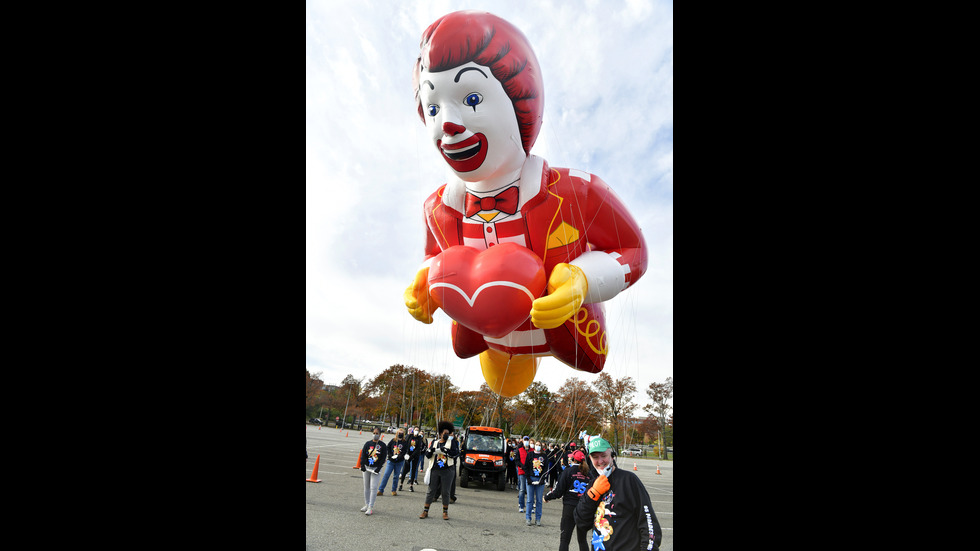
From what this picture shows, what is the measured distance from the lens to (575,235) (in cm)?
371

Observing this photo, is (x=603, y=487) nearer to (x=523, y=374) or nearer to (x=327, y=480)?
(x=523, y=374)

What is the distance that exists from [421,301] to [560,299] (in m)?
1.30

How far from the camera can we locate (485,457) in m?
9.55

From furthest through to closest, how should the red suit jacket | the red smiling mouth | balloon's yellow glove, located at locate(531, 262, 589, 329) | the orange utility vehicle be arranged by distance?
the orange utility vehicle < the red suit jacket < the red smiling mouth < balloon's yellow glove, located at locate(531, 262, 589, 329)

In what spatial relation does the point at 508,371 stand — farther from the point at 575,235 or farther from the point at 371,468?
the point at 371,468

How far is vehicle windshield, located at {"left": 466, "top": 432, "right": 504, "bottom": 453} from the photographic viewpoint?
9.84m

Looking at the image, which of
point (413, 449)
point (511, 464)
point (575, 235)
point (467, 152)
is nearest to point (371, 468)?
point (413, 449)

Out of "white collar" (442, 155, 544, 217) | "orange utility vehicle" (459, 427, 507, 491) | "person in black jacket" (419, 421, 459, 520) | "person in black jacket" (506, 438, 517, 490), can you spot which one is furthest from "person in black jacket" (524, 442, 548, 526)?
"white collar" (442, 155, 544, 217)

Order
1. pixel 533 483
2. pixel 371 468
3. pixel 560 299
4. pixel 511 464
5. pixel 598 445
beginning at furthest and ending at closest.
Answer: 1. pixel 511 464
2. pixel 533 483
3. pixel 371 468
4. pixel 598 445
5. pixel 560 299

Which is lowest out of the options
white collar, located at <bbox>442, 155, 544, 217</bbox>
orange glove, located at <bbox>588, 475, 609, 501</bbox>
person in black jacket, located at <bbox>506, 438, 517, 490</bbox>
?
person in black jacket, located at <bbox>506, 438, 517, 490</bbox>

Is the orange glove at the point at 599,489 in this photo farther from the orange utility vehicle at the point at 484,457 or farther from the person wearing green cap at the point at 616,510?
the orange utility vehicle at the point at 484,457

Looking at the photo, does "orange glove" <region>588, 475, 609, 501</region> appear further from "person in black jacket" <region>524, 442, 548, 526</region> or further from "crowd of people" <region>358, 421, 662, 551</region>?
"person in black jacket" <region>524, 442, 548, 526</region>

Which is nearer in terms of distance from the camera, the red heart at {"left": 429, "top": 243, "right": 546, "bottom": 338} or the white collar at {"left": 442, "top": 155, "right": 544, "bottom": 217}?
the red heart at {"left": 429, "top": 243, "right": 546, "bottom": 338}

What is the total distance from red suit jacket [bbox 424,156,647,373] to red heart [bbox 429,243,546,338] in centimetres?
30
